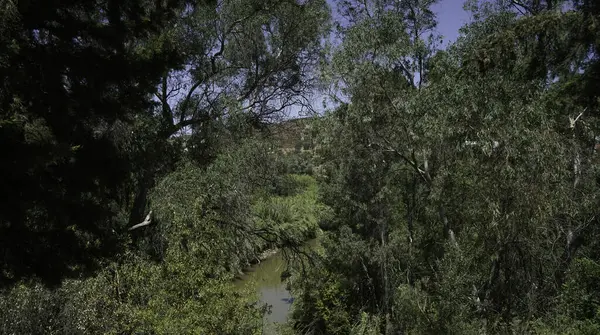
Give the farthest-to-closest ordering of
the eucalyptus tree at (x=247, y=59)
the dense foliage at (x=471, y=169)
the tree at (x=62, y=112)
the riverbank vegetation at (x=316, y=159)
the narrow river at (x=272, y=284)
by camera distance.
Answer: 1. the narrow river at (x=272, y=284)
2. the eucalyptus tree at (x=247, y=59)
3. the dense foliage at (x=471, y=169)
4. the riverbank vegetation at (x=316, y=159)
5. the tree at (x=62, y=112)

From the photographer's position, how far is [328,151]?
44.7ft

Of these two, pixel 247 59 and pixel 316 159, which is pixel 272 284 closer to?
pixel 316 159

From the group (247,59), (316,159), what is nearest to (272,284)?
(316,159)

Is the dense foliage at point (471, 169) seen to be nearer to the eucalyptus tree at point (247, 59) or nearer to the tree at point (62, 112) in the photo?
the eucalyptus tree at point (247, 59)

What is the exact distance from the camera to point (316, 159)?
16016mm

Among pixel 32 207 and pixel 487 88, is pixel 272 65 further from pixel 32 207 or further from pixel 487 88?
pixel 32 207

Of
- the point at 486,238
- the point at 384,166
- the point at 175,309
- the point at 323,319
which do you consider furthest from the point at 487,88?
the point at 323,319

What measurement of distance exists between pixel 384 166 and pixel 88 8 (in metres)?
8.53

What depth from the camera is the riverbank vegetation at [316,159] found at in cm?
617

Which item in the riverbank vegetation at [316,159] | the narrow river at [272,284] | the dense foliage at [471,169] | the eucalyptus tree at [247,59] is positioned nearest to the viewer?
the riverbank vegetation at [316,159]

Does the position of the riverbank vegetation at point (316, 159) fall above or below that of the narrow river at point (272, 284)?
above

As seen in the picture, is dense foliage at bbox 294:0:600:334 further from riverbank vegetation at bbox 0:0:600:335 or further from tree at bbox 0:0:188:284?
tree at bbox 0:0:188:284

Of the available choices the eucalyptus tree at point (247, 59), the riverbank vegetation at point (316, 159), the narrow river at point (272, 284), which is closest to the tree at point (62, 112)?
the riverbank vegetation at point (316, 159)

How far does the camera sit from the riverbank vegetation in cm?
617
